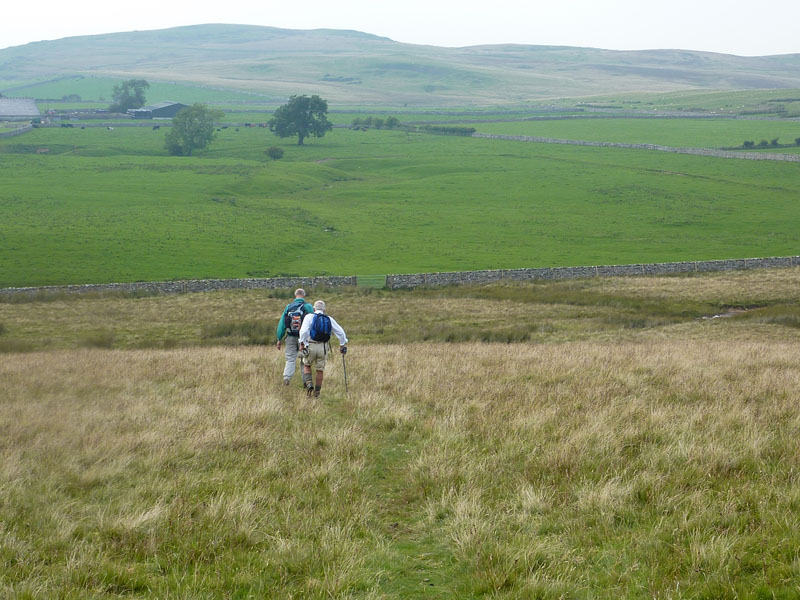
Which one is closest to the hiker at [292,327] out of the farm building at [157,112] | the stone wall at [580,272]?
the stone wall at [580,272]

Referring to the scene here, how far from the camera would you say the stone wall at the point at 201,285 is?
45.5 m

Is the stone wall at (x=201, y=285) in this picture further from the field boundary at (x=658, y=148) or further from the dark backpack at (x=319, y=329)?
the field boundary at (x=658, y=148)

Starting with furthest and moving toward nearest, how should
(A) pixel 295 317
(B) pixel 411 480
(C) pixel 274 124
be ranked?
(C) pixel 274 124, (A) pixel 295 317, (B) pixel 411 480

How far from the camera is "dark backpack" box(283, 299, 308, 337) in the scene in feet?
50.3

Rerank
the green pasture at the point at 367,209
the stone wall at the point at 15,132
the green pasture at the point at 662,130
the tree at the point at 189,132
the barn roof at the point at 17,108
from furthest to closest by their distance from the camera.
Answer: the barn roof at the point at 17,108 → the stone wall at the point at 15,132 → the green pasture at the point at 662,130 → the tree at the point at 189,132 → the green pasture at the point at 367,209

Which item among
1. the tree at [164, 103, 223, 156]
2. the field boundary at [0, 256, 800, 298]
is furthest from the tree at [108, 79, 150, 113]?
the field boundary at [0, 256, 800, 298]

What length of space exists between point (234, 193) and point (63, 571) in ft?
269

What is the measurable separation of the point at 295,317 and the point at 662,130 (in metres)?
133

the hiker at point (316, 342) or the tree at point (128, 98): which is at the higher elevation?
the tree at point (128, 98)

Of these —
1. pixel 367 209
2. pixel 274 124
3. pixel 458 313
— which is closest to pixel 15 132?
pixel 274 124

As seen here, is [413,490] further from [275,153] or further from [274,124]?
[274,124]

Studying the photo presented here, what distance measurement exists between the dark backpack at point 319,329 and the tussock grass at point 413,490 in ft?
3.79

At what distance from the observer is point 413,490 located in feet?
28.3

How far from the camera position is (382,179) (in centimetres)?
A: 9838
